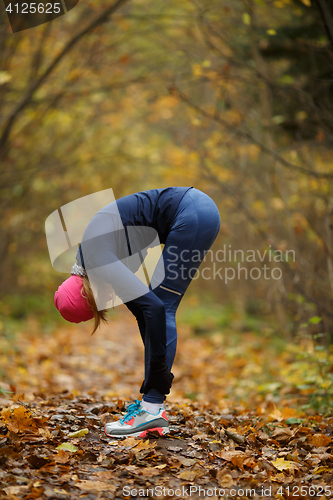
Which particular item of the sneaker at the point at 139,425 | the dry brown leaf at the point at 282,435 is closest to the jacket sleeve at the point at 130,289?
the sneaker at the point at 139,425

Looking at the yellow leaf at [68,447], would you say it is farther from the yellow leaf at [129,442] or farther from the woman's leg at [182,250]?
the woman's leg at [182,250]

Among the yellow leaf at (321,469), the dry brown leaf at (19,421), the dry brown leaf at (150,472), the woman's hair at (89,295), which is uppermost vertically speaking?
the woman's hair at (89,295)

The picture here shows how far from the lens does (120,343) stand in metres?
9.52

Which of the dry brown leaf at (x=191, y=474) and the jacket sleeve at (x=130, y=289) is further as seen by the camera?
the jacket sleeve at (x=130, y=289)

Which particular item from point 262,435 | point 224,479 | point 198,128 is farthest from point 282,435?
point 198,128

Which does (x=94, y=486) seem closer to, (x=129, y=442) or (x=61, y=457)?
(x=61, y=457)

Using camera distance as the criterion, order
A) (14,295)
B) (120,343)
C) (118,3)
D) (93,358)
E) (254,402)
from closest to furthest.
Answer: (254,402)
(118,3)
(93,358)
(120,343)
(14,295)

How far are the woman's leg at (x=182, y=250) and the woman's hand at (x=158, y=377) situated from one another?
4 centimetres

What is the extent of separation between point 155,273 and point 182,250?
0.24 meters

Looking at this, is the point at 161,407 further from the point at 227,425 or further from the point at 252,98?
the point at 252,98

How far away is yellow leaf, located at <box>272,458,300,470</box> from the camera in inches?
94.8

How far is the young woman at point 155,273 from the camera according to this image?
2406mm

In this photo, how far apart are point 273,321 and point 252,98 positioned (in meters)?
5.34

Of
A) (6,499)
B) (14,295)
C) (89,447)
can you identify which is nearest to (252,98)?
(89,447)
